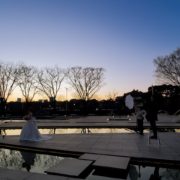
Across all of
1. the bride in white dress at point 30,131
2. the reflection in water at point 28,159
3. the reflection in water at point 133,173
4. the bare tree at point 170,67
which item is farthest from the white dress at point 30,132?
the bare tree at point 170,67

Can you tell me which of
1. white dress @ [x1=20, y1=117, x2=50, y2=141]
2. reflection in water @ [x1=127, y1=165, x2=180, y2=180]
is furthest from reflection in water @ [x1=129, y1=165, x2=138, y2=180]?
white dress @ [x1=20, y1=117, x2=50, y2=141]

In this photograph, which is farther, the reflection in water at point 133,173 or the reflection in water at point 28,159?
the reflection in water at point 28,159

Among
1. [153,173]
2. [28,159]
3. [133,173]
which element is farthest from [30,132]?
[153,173]

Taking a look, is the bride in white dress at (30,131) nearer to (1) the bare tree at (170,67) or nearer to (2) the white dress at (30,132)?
(2) the white dress at (30,132)

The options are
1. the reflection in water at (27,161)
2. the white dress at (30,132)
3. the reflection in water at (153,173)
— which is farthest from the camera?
the white dress at (30,132)

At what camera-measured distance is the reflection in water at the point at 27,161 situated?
28.0 feet

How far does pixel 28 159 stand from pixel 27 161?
0.40 meters

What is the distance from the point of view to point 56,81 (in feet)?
209

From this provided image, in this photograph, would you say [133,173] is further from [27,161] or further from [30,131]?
[30,131]

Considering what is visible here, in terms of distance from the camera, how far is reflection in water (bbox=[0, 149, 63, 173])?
852 centimetres

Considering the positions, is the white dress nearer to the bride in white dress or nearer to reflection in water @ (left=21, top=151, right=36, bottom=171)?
the bride in white dress

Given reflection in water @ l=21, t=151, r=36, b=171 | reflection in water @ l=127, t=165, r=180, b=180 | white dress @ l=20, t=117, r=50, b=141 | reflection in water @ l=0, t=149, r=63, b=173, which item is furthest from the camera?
white dress @ l=20, t=117, r=50, b=141

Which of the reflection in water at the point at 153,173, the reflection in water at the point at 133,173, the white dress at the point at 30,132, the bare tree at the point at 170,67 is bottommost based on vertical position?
the reflection in water at the point at 153,173

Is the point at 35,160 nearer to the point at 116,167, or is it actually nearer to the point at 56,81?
the point at 116,167
